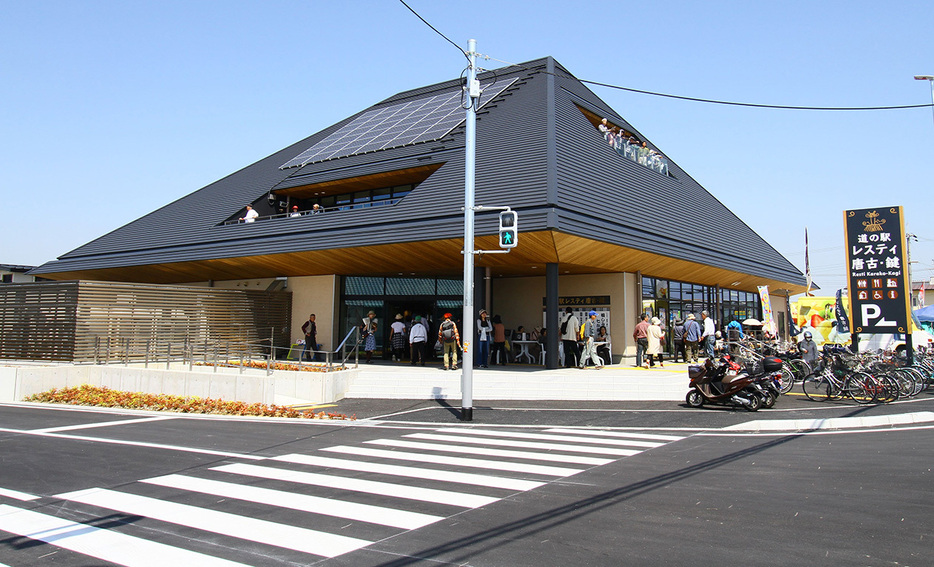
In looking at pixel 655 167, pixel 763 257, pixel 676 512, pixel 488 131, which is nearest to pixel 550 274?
pixel 488 131

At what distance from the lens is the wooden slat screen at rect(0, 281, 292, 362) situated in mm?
19000

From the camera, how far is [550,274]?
18625 millimetres

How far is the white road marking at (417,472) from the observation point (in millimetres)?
6950

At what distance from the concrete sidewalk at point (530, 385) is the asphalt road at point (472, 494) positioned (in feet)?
12.6

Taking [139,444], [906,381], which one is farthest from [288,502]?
[906,381]

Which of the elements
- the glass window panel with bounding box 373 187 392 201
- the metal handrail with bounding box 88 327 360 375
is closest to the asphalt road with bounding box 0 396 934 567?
the metal handrail with bounding box 88 327 360 375

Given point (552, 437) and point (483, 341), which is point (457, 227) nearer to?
point (483, 341)

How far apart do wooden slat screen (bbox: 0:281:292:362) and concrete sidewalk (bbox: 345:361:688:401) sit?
393cm

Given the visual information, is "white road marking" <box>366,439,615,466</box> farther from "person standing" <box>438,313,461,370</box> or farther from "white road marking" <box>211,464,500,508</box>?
"person standing" <box>438,313,461,370</box>

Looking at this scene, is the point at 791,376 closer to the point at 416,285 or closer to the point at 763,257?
the point at 416,285

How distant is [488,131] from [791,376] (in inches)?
468

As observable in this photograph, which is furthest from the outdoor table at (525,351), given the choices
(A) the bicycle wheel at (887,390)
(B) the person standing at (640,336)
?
(A) the bicycle wheel at (887,390)

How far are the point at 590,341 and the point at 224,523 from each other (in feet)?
49.0

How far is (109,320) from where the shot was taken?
19625 millimetres
